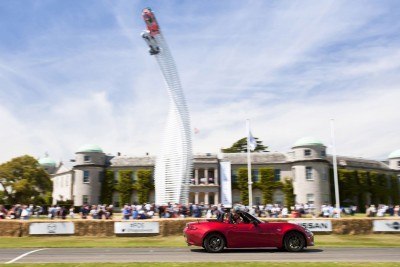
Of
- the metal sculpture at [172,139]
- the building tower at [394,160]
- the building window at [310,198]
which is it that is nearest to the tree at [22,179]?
the metal sculpture at [172,139]

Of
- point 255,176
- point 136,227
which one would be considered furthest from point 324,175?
point 136,227

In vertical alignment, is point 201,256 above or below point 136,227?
below

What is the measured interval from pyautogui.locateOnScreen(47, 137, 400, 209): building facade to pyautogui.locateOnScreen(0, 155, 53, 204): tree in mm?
9716

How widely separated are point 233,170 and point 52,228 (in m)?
45.6

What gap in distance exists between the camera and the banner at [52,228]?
24.3 metres

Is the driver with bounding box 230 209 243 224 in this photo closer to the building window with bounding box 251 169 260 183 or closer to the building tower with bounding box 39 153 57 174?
the building window with bounding box 251 169 260 183

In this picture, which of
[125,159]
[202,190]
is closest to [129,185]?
[125,159]

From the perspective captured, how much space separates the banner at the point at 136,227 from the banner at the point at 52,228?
273cm

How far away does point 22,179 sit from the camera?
57625 millimetres

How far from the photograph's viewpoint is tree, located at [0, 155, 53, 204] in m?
57.0

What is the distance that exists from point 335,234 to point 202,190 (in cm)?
4128

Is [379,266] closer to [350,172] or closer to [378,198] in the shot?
[350,172]

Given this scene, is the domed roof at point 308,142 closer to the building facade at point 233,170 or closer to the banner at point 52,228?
the building facade at point 233,170

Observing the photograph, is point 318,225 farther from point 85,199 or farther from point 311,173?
point 85,199
